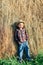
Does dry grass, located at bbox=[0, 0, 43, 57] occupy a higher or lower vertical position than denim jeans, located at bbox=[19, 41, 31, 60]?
higher

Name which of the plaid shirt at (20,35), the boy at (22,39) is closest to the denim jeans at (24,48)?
the boy at (22,39)

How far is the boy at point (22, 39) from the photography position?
13586mm

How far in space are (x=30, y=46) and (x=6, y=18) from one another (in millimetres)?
1067

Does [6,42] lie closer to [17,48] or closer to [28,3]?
[17,48]

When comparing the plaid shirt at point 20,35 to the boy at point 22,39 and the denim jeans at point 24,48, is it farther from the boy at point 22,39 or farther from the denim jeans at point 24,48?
the denim jeans at point 24,48

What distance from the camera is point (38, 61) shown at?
13.4m

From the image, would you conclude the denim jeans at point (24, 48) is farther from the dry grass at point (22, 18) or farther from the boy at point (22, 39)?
the dry grass at point (22, 18)

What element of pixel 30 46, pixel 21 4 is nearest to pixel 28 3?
pixel 21 4

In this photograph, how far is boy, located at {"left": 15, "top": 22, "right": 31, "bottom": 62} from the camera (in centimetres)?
1359

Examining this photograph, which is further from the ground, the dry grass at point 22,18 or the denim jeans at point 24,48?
the dry grass at point 22,18

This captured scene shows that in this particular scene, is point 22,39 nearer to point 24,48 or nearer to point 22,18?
point 24,48

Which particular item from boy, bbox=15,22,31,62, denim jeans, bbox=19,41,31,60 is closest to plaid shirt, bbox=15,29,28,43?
boy, bbox=15,22,31,62

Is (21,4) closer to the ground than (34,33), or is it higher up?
higher up

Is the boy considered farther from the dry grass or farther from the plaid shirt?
the dry grass
